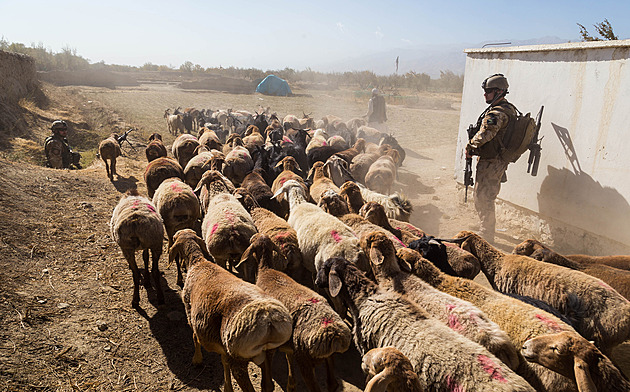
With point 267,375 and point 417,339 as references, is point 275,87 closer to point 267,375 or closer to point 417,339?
point 267,375

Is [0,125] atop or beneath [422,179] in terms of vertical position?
atop

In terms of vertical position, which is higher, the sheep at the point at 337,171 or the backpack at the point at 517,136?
the backpack at the point at 517,136

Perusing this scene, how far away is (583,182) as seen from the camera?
22.2 ft

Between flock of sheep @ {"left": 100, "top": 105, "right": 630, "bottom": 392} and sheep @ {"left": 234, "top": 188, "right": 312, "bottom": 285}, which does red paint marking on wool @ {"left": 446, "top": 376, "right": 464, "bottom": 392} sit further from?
sheep @ {"left": 234, "top": 188, "right": 312, "bottom": 285}

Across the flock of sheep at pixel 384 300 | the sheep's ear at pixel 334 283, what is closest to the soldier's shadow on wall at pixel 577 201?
the flock of sheep at pixel 384 300

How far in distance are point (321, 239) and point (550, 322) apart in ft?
8.84

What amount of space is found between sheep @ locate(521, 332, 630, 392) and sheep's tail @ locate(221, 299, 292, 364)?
1976 mm

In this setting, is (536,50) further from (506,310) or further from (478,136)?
(506,310)

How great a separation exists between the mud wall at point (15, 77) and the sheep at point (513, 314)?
2226cm

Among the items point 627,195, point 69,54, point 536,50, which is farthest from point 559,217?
point 69,54

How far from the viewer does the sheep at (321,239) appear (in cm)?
461

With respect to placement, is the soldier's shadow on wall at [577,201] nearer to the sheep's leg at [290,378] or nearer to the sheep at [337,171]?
the sheep at [337,171]

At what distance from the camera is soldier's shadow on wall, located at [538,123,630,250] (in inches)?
247

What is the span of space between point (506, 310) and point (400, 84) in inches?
2162
